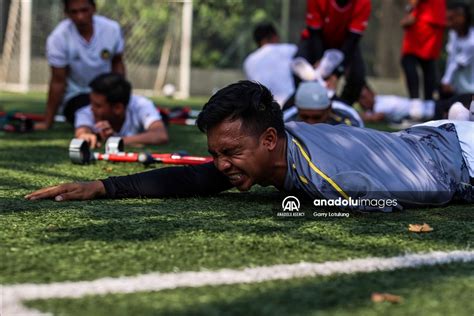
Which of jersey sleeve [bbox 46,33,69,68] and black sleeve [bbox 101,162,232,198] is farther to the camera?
jersey sleeve [bbox 46,33,69,68]

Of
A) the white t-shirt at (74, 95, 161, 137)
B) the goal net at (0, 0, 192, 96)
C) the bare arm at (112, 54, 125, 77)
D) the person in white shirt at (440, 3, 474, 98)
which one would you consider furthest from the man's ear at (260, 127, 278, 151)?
the goal net at (0, 0, 192, 96)

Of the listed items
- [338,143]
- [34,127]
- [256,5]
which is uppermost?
[256,5]

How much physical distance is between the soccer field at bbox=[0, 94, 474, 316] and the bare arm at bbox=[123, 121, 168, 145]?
2487 millimetres

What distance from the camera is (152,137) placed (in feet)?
22.2

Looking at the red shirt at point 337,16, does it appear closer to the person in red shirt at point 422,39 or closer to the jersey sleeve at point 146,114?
the jersey sleeve at point 146,114

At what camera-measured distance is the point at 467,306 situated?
7.46 feet

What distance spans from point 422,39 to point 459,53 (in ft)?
3.06

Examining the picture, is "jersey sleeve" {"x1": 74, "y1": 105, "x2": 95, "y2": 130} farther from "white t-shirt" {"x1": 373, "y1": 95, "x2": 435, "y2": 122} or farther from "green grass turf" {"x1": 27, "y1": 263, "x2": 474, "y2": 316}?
"white t-shirt" {"x1": 373, "y1": 95, "x2": 435, "y2": 122}

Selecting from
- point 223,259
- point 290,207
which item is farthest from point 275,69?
point 223,259

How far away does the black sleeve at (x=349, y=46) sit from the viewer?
7.88 meters

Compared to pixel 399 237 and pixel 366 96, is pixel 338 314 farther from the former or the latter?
pixel 366 96

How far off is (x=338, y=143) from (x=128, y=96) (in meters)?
3.35

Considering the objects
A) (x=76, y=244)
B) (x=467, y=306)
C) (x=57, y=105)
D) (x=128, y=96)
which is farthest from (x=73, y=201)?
(x=57, y=105)

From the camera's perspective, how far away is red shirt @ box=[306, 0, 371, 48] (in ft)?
25.4
